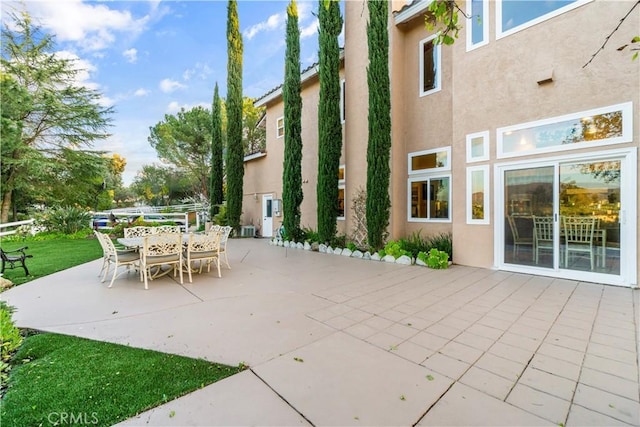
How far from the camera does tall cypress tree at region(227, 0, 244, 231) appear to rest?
1437cm

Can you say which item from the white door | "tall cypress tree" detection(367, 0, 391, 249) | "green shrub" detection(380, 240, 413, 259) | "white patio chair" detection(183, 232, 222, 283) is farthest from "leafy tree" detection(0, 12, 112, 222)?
"green shrub" detection(380, 240, 413, 259)

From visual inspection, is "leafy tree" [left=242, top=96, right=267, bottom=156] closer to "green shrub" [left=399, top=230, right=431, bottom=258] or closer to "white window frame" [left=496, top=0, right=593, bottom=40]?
"green shrub" [left=399, top=230, right=431, bottom=258]

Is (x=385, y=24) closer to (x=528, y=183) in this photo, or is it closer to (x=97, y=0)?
(x=528, y=183)

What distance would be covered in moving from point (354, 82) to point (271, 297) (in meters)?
8.22

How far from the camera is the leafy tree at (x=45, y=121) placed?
14836 millimetres

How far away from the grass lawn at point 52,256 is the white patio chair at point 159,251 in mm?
2918

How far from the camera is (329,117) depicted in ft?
31.5

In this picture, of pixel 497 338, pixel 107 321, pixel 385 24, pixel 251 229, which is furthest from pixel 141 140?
pixel 497 338

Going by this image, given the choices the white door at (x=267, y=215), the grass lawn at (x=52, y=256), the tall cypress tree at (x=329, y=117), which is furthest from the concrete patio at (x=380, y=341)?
the white door at (x=267, y=215)

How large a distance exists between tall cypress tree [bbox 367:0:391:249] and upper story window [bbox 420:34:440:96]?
127 centimetres

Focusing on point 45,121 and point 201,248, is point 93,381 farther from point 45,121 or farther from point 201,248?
point 45,121

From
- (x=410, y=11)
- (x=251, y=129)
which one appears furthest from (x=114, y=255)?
(x=251, y=129)

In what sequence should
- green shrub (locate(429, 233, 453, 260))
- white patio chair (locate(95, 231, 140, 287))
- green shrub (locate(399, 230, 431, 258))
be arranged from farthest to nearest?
green shrub (locate(399, 230, 431, 258)), green shrub (locate(429, 233, 453, 260)), white patio chair (locate(95, 231, 140, 287))

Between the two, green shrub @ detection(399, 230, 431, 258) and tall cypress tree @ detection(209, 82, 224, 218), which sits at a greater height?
tall cypress tree @ detection(209, 82, 224, 218)
